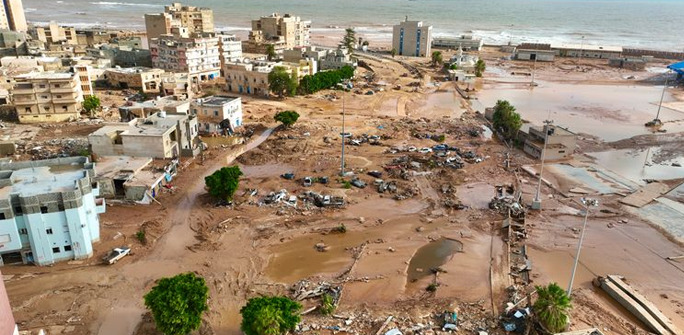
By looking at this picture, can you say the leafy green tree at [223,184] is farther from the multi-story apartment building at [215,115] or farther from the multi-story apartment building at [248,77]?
the multi-story apartment building at [248,77]

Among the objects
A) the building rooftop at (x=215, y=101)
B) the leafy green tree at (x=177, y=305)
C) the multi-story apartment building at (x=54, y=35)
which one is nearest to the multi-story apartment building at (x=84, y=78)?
the building rooftop at (x=215, y=101)

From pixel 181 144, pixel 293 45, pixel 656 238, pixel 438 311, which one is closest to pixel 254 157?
pixel 181 144

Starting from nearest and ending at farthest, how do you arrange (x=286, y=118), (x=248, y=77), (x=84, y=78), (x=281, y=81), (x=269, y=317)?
(x=269, y=317) → (x=286, y=118) → (x=84, y=78) → (x=281, y=81) → (x=248, y=77)

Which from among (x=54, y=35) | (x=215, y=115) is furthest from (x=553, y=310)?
(x=54, y=35)

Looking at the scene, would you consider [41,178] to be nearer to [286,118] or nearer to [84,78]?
[286,118]

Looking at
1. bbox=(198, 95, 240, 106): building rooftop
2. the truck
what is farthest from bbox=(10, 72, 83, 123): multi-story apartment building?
the truck

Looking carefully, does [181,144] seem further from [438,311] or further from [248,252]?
[438,311]

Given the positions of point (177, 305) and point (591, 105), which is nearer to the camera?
point (177, 305)
